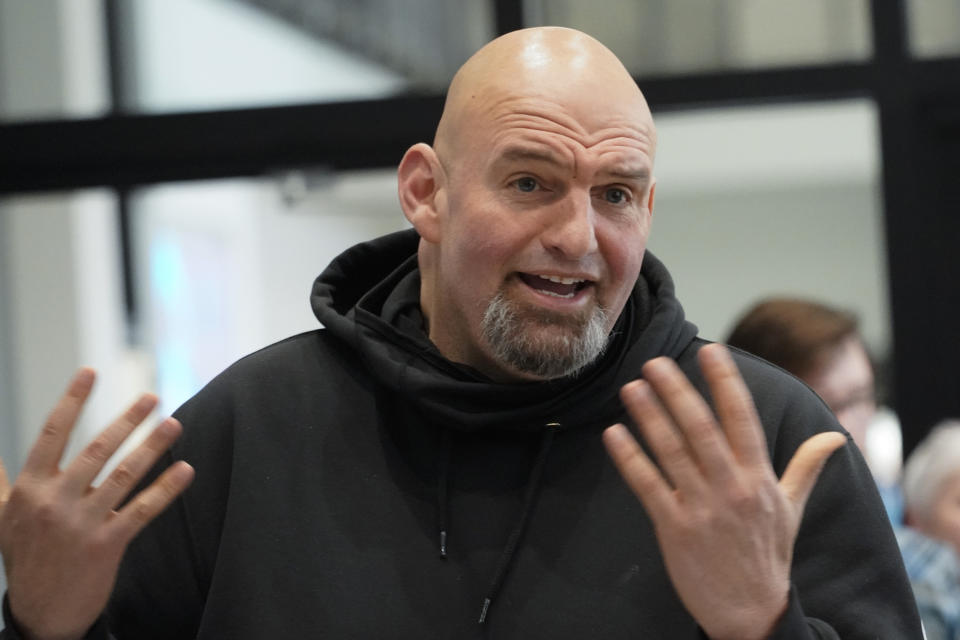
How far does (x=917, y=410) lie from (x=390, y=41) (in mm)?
1710

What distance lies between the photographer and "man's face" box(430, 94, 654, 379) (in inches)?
62.4

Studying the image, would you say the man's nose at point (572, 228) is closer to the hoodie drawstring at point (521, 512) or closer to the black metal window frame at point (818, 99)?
the hoodie drawstring at point (521, 512)

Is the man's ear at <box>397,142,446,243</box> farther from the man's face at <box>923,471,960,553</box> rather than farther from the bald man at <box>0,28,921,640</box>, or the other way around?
the man's face at <box>923,471,960,553</box>

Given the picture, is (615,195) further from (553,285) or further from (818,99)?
(818,99)

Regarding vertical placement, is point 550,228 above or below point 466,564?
above

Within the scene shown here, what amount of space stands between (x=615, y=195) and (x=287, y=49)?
2507mm

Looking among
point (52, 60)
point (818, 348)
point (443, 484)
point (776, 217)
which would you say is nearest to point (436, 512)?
point (443, 484)

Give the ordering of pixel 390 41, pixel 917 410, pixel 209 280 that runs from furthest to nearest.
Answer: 1. pixel 209 280
2. pixel 390 41
3. pixel 917 410

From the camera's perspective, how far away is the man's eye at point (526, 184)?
1.62 m

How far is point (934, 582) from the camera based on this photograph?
2.60 meters

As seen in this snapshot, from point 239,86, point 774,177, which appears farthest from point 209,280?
point 774,177

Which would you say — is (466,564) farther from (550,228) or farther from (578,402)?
(550,228)

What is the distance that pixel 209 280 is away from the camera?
192 inches

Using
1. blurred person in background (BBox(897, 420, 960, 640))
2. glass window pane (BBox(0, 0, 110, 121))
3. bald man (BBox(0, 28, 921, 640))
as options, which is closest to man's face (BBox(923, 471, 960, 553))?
blurred person in background (BBox(897, 420, 960, 640))
